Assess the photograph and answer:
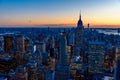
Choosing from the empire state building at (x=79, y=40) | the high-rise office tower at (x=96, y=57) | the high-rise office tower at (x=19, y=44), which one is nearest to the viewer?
the high-rise office tower at (x=96, y=57)

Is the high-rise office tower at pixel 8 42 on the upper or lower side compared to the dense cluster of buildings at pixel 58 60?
upper

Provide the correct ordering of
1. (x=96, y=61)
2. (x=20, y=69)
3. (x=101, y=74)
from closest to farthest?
(x=20, y=69)
(x=101, y=74)
(x=96, y=61)

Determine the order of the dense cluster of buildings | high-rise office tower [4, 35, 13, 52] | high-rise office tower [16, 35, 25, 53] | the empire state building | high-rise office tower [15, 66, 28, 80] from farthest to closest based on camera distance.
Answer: high-rise office tower [4, 35, 13, 52] < the empire state building < high-rise office tower [16, 35, 25, 53] < the dense cluster of buildings < high-rise office tower [15, 66, 28, 80]

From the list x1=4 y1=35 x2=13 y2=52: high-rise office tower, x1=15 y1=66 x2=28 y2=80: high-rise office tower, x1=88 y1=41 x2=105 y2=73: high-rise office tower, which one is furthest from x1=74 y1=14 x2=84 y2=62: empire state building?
x1=15 y1=66 x2=28 y2=80: high-rise office tower

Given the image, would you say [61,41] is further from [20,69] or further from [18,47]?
[20,69]

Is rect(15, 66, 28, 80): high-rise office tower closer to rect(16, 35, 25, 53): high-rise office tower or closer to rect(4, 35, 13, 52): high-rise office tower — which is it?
rect(16, 35, 25, 53): high-rise office tower

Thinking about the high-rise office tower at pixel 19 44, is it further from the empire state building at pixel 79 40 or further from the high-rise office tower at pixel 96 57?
the high-rise office tower at pixel 96 57

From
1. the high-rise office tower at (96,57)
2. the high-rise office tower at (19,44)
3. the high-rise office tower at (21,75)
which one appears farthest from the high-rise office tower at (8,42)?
the high-rise office tower at (21,75)

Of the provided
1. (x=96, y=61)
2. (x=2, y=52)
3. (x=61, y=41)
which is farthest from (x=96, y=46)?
(x=2, y=52)

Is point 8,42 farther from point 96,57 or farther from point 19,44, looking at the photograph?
point 96,57
